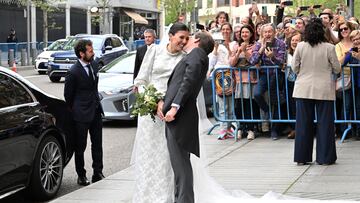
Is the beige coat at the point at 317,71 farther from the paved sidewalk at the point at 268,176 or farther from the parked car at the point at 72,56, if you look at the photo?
the parked car at the point at 72,56

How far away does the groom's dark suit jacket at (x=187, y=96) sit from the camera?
6.36 metres

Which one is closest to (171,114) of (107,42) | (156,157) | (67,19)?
(156,157)

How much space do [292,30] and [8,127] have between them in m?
5.95

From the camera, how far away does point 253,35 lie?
11422mm

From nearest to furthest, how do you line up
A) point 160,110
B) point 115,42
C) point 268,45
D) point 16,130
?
1. point 160,110
2. point 16,130
3. point 268,45
4. point 115,42

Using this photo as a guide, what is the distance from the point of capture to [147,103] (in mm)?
6648

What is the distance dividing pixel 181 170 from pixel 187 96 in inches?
29.0

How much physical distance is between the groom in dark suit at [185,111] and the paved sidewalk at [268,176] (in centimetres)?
109

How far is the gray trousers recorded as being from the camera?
6.55 meters

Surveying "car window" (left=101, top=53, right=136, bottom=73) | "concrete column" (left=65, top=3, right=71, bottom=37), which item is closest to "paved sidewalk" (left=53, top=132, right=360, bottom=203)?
"car window" (left=101, top=53, right=136, bottom=73)

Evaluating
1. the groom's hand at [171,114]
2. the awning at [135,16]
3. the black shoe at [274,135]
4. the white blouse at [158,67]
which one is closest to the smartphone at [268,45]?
the black shoe at [274,135]

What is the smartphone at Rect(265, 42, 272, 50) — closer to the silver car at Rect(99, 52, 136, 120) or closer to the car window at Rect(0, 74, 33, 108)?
the silver car at Rect(99, 52, 136, 120)

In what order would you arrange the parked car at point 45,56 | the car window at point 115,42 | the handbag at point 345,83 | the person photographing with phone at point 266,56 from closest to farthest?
1. the handbag at point 345,83
2. the person photographing with phone at point 266,56
3. the car window at point 115,42
4. the parked car at point 45,56

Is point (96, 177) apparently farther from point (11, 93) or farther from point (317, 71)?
point (317, 71)
